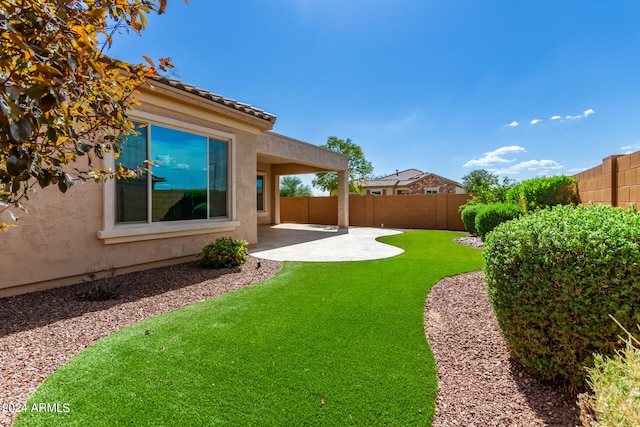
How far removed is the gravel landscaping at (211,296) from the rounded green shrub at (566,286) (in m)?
0.39

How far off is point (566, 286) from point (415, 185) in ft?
116

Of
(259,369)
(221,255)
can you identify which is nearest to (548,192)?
(221,255)

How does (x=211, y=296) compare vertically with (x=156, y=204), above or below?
below

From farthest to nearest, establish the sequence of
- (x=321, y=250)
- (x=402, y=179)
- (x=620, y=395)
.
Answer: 1. (x=402, y=179)
2. (x=321, y=250)
3. (x=620, y=395)

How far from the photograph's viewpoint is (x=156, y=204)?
7.11 m

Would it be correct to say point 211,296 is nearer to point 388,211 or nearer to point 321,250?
point 321,250

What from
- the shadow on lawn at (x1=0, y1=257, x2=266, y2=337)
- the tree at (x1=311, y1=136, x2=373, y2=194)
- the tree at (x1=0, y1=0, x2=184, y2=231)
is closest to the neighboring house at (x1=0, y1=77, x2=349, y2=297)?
the shadow on lawn at (x1=0, y1=257, x2=266, y2=337)

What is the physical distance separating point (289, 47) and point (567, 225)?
11.5m

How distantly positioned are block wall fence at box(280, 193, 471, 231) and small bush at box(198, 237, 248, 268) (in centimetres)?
1376

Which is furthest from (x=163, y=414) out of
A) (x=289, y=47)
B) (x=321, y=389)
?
(x=289, y=47)

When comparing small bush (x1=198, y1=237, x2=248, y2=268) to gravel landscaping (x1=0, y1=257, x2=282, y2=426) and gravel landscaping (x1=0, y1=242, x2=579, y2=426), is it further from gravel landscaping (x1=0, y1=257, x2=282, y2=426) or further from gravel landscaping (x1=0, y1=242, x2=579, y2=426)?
gravel landscaping (x1=0, y1=242, x2=579, y2=426)

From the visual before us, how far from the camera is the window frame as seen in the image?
6.14 m

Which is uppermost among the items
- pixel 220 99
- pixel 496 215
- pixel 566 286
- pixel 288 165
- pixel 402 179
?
pixel 402 179

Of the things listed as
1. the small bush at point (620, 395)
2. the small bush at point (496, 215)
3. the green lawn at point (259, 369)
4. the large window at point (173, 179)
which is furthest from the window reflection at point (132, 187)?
the small bush at point (496, 215)
